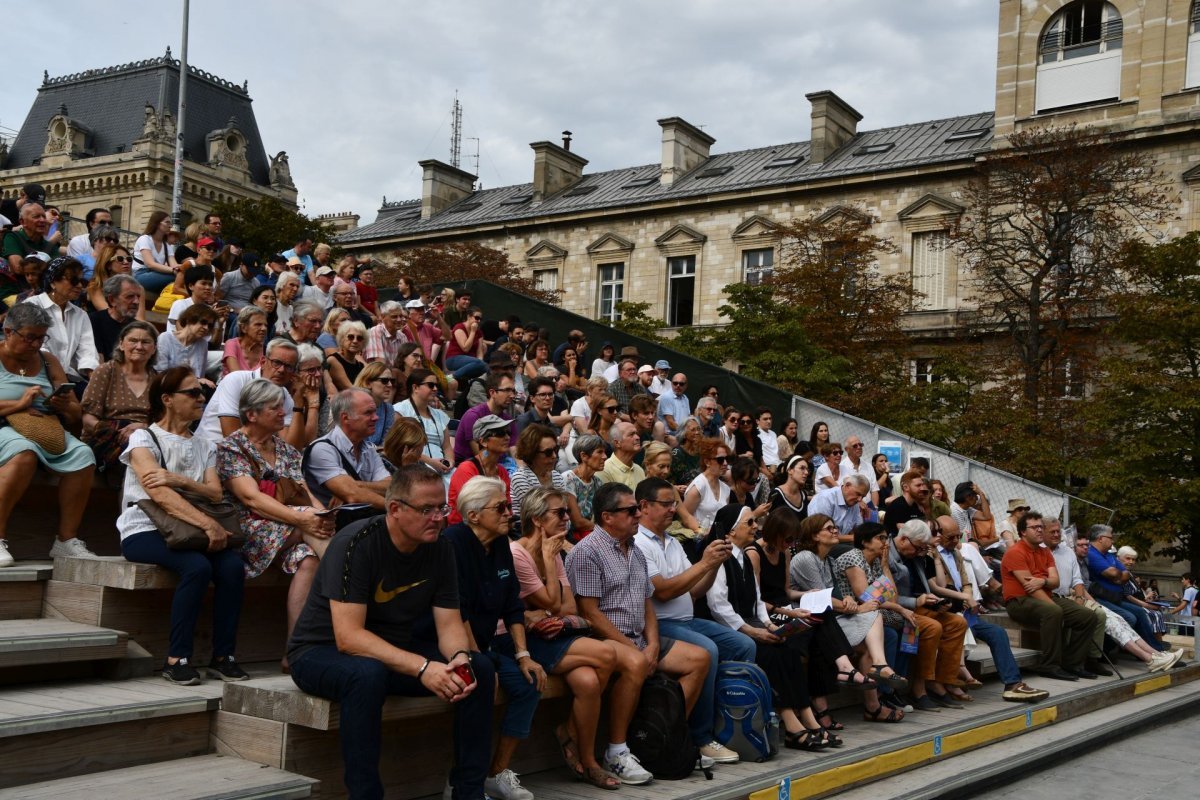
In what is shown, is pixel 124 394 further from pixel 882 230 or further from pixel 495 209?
pixel 495 209

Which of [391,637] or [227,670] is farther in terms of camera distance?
[227,670]

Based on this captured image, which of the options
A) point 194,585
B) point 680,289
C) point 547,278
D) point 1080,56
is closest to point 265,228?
point 547,278

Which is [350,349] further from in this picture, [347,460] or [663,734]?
[663,734]

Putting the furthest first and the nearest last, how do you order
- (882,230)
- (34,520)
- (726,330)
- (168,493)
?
(882,230) < (726,330) < (34,520) < (168,493)

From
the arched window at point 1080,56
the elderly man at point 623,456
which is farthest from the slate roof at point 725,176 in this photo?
the elderly man at point 623,456

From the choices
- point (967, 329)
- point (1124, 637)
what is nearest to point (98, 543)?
point (1124, 637)

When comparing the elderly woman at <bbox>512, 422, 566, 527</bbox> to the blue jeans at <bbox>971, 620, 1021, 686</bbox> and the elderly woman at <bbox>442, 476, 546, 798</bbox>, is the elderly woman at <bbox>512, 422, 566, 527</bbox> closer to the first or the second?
the elderly woman at <bbox>442, 476, 546, 798</bbox>

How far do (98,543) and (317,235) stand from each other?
102 feet

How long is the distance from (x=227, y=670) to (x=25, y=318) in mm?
2769

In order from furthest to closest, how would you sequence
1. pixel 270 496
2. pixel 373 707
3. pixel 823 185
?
1. pixel 823 185
2. pixel 270 496
3. pixel 373 707

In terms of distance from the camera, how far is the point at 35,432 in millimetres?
6574

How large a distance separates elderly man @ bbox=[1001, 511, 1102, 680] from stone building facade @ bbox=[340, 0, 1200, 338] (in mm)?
27859

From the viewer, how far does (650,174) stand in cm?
5381

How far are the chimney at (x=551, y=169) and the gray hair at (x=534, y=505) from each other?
49.9 metres
